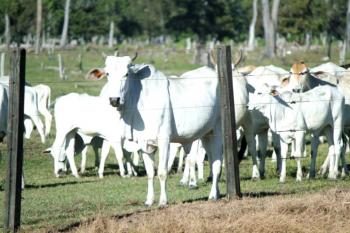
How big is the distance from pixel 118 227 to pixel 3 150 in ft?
42.2

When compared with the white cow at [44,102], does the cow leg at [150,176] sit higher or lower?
lower

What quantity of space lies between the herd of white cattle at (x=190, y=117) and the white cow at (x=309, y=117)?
20 millimetres

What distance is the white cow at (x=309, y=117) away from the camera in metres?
20.1

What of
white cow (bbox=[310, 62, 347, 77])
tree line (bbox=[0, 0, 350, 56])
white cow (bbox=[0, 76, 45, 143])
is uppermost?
tree line (bbox=[0, 0, 350, 56])

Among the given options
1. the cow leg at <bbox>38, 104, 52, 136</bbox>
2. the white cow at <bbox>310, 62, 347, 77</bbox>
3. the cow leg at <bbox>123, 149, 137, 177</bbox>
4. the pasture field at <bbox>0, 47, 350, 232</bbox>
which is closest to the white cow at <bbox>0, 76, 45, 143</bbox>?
the pasture field at <bbox>0, 47, 350, 232</bbox>

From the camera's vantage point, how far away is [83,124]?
2245 centimetres

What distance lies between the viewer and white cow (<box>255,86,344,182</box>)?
2012cm

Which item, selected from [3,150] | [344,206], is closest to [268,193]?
[344,206]

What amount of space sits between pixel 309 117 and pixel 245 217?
278 inches

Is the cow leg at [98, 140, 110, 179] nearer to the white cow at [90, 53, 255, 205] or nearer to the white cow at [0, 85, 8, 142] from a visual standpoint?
the white cow at [0, 85, 8, 142]

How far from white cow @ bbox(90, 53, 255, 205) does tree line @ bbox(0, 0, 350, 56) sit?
49694mm

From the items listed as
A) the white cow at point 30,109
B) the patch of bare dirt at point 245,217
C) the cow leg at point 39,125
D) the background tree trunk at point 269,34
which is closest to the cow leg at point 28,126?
the white cow at point 30,109

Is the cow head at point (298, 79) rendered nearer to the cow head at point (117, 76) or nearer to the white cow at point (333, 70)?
the white cow at point (333, 70)

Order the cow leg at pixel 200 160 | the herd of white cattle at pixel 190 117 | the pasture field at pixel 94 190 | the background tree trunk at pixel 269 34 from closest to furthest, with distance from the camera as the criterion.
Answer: the pasture field at pixel 94 190 < the herd of white cattle at pixel 190 117 < the cow leg at pixel 200 160 < the background tree trunk at pixel 269 34
